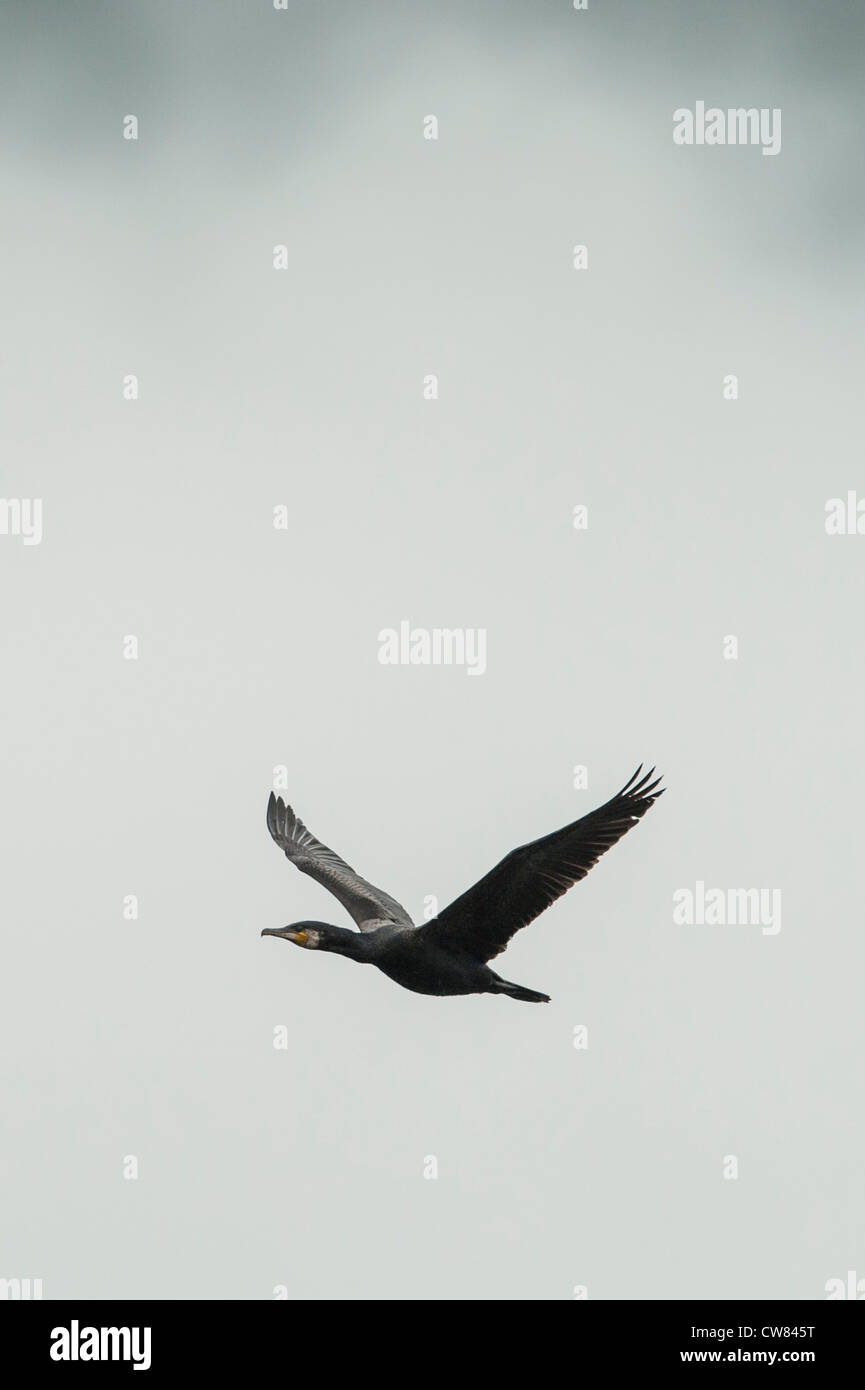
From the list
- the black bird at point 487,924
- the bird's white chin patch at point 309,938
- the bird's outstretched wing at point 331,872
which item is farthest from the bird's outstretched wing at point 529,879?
the bird's outstretched wing at point 331,872

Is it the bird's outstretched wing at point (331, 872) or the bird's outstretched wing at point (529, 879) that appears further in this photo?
the bird's outstretched wing at point (331, 872)

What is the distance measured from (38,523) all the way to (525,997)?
26.5 m

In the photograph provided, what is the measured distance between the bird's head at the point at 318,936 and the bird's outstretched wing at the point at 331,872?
1850mm

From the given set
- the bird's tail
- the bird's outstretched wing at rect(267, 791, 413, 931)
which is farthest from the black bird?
the bird's outstretched wing at rect(267, 791, 413, 931)

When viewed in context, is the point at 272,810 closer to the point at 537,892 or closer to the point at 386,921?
the point at 386,921

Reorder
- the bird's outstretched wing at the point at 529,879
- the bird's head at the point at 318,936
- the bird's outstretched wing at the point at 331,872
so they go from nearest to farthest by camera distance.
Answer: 1. the bird's outstretched wing at the point at 529,879
2. the bird's head at the point at 318,936
3. the bird's outstretched wing at the point at 331,872

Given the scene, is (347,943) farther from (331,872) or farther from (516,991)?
(331,872)

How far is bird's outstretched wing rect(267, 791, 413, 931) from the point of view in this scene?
22203mm

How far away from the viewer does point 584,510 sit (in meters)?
36.2

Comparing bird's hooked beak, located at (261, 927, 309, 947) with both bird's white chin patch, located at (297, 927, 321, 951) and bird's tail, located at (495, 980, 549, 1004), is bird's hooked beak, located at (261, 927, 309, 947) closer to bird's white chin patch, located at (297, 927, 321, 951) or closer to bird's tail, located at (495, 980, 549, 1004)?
bird's white chin patch, located at (297, 927, 321, 951)

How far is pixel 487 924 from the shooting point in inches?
760

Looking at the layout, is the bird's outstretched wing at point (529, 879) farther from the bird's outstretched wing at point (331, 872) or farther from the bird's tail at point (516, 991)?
the bird's outstretched wing at point (331, 872)

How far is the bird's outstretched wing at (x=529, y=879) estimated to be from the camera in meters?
18.5

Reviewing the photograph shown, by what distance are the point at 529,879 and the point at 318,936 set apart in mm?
2217
